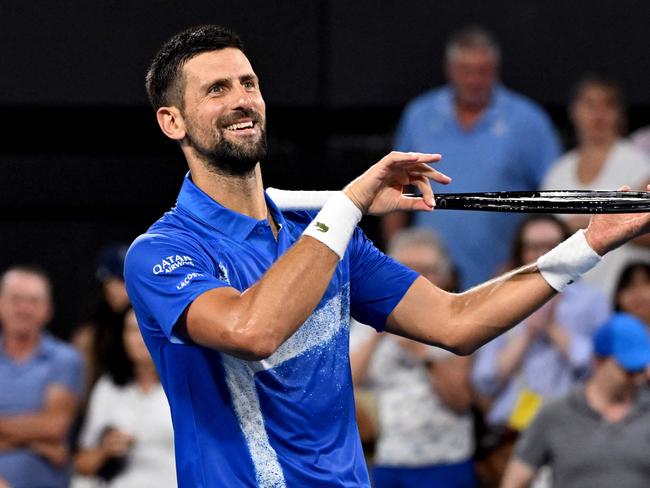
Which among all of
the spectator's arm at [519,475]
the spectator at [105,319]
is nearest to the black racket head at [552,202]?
the spectator's arm at [519,475]

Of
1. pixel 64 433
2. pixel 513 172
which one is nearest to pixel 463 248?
pixel 513 172

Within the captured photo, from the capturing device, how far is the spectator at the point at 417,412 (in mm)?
5324

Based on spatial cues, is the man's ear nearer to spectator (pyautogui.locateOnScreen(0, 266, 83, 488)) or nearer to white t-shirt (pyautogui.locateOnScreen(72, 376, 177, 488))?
white t-shirt (pyautogui.locateOnScreen(72, 376, 177, 488))

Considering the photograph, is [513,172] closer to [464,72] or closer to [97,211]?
[464,72]

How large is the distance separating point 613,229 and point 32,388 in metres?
3.63

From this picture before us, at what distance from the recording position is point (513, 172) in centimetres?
654

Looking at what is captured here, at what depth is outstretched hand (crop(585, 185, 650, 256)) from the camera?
9.61 ft

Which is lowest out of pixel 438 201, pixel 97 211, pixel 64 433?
pixel 64 433

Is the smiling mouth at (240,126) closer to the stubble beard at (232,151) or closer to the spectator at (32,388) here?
the stubble beard at (232,151)

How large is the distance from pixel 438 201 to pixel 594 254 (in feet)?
1.29

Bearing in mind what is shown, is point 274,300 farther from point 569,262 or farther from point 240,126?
point 569,262

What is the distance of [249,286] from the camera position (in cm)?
289

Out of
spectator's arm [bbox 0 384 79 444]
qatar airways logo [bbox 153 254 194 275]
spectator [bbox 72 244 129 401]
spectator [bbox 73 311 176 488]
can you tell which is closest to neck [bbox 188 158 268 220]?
qatar airways logo [bbox 153 254 194 275]

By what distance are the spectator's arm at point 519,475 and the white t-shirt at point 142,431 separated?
4.48ft
